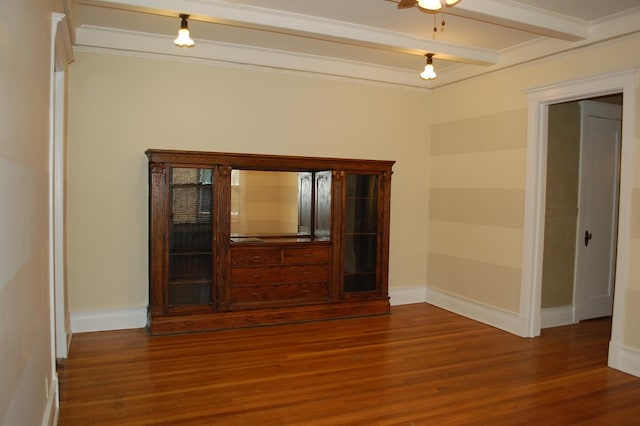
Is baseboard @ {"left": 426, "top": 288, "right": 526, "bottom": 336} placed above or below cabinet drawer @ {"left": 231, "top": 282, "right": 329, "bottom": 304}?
below

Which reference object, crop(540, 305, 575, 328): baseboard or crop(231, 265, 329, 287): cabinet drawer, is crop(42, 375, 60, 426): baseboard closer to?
crop(231, 265, 329, 287): cabinet drawer

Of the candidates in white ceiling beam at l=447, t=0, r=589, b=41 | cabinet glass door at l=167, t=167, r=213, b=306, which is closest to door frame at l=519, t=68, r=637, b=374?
white ceiling beam at l=447, t=0, r=589, b=41

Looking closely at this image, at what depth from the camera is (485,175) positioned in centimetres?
521

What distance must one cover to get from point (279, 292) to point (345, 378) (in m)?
1.55

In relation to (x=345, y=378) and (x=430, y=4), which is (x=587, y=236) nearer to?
(x=345, y=378)

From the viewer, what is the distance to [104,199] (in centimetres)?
462

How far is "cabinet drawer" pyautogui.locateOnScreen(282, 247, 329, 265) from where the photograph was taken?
16.4 feet

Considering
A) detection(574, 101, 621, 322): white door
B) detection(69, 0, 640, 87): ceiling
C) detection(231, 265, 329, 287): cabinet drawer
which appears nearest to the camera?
detection(69, 0, 640, 87): ceiling

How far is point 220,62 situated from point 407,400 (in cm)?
362

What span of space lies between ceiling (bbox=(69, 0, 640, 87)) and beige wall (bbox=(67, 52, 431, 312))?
0.61 feet

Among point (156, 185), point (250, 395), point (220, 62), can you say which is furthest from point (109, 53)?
point (250, 395)

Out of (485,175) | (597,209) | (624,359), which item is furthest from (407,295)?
(624,359)

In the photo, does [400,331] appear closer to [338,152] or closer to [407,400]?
[407,400]

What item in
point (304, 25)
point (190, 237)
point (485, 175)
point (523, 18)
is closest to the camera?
point (523, 18)
